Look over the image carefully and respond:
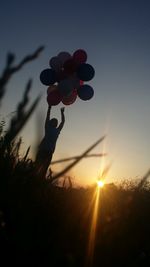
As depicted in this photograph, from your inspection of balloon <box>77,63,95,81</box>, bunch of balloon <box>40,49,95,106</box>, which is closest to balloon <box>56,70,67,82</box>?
bunch of balloon <box>40,49,95,106</box>

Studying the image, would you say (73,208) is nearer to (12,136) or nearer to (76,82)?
(12,136)

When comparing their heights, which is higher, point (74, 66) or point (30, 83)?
point (74, 66)

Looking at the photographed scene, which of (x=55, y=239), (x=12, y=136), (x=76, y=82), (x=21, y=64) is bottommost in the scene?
(x=55, y=239)

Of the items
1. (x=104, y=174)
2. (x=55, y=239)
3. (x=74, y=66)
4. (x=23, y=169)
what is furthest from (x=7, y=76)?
(x=74, y=66)

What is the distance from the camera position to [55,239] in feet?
3.01

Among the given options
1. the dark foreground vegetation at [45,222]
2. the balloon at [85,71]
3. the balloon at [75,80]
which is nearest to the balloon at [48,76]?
the balloon at [75,80]

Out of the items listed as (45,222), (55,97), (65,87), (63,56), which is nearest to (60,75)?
(63,56)

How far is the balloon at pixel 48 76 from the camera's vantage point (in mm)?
7441

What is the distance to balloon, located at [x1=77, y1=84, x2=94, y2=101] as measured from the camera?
24.2ft

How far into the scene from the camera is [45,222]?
3.25ft

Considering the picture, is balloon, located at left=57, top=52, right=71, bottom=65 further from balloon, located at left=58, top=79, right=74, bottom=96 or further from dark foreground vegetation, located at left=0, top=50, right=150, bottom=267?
dark foreground vegetation, located at left=0, top=50, right=150, bottom=267

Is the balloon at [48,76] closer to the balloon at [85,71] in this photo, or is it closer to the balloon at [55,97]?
the balloon at [55,97]

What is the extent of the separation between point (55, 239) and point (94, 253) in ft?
0.77

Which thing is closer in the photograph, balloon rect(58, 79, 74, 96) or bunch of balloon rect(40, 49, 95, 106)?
balloon rect(58, 79, 74, 96)
